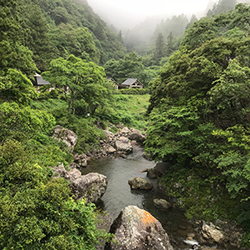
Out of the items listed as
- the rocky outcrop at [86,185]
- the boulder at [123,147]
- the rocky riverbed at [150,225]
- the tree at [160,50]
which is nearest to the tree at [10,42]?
the rocky riverbed at [150,225]

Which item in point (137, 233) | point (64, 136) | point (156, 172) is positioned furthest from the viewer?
point (64, 136)

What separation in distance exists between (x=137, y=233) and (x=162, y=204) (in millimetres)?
5331

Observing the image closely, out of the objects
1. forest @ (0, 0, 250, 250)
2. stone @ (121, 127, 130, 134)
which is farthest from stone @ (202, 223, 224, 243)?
stone @ (121, 127, 130, 134)

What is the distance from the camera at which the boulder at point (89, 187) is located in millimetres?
12188

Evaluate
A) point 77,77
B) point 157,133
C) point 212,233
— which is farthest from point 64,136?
point 212,233

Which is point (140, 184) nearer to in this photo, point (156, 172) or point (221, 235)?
point (156, 172)

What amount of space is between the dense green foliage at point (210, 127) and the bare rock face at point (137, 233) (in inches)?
177

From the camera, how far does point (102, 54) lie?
297ft

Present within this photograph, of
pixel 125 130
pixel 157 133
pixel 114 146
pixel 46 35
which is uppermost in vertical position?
pixel 46 35

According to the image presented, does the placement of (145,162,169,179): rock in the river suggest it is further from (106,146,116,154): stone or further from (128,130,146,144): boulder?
(128,130,146,144): boulder

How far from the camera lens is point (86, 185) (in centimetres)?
1270

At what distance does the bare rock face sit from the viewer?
815cm

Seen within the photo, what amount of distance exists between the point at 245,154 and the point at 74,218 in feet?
33.2

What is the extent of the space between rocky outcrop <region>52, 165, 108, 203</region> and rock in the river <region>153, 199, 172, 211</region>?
4.32m
